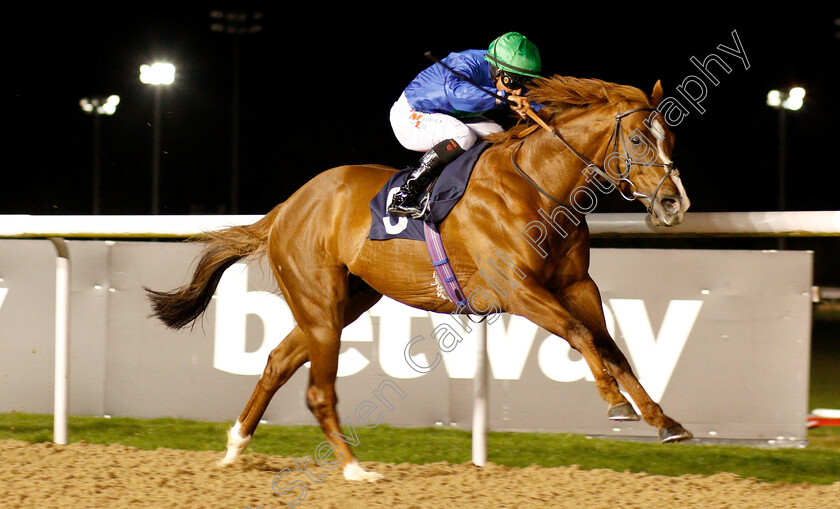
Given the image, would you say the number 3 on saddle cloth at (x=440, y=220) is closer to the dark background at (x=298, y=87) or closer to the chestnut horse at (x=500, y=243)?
the chestnut horse at (x=500, y=243)

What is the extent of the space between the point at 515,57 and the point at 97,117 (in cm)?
1514

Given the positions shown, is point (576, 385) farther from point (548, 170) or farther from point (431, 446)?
point (548, 170)

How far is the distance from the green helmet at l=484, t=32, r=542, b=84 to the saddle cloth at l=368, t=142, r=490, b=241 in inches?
12.3

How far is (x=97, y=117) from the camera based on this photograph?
16578 mm

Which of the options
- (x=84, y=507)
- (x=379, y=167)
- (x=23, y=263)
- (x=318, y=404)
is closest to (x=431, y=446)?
(x=318, y=404)

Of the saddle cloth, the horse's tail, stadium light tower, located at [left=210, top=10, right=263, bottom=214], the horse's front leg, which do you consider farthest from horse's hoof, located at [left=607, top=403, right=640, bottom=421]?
stadium light tower, located at [left=210, top=10, right=263, bottom=214]

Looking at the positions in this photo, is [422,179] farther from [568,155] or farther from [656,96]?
[656,96]

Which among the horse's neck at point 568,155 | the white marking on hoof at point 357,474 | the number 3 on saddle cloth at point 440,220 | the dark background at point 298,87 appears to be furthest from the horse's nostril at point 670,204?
the dark background at point 298,87

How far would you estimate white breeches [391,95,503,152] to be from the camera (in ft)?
10.9

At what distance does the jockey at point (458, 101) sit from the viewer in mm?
3219

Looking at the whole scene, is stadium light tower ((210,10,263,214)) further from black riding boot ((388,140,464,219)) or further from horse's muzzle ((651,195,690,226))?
horse's muzzle ((651,195,690,226))

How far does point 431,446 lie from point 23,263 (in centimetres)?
253

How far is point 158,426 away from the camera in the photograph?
434 cm

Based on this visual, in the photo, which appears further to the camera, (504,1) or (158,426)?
(504,1)
